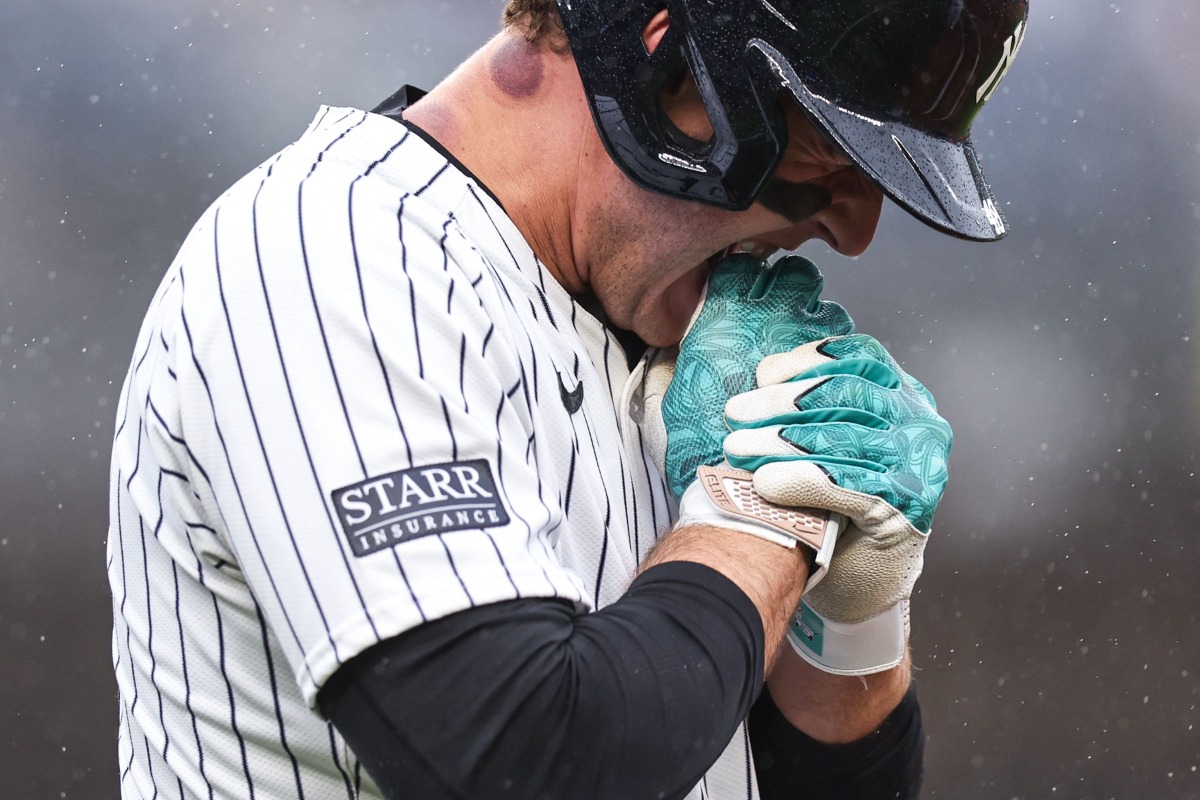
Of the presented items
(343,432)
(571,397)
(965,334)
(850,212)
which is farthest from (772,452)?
(965,334)

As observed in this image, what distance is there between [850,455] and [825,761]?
1.43 feet

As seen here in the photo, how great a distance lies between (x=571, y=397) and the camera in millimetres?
964

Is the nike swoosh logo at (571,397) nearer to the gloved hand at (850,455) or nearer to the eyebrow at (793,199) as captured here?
the gloved hand at (850,455)

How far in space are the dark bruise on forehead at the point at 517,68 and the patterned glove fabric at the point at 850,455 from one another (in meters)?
0.32

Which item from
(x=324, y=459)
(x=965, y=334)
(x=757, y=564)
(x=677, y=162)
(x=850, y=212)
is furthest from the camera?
(x=965, y=334)

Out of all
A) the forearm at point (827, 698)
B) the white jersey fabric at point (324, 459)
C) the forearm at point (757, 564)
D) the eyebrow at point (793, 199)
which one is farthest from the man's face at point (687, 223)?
the forearm at point (827, 698)

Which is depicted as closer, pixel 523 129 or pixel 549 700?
pixel 549 700

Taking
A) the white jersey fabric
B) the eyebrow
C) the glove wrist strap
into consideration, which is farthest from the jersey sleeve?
the glove wrist strap

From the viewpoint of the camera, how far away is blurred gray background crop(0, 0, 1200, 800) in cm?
197

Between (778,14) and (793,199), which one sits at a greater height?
(778,14)

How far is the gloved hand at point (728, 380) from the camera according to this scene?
0.94 meters

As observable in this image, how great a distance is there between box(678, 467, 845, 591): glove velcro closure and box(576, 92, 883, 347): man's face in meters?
0.20

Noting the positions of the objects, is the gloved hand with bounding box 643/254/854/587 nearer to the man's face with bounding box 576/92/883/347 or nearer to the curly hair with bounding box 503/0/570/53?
the man's face with bounding box 576/92/883/347

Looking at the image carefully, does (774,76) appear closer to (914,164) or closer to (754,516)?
(914,164)
